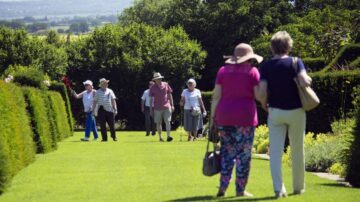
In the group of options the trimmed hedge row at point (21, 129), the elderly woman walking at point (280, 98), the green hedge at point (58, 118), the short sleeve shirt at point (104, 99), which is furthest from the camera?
the short sleeve shirt at point (104, 99)

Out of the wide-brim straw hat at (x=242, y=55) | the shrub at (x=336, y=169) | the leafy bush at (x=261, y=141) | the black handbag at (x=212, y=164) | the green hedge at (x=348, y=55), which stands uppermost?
the wide-brim straw hat at (x=242, y=55)

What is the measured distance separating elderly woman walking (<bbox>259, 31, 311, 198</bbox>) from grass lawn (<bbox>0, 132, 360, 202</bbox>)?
2.00 ft

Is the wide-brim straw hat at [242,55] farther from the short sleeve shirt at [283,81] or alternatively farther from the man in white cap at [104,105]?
the man in white cap at [104,105]

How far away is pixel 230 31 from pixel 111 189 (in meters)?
52.1

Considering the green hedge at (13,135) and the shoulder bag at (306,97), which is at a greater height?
the shoulder bag at (306,97)

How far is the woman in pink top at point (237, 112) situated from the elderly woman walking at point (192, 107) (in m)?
15.3

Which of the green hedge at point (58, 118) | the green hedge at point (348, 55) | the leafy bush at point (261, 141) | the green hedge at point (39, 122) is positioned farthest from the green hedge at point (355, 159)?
the green hedge at point (348, 55)

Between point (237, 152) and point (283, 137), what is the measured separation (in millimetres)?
624

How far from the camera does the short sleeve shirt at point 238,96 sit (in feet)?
35.0

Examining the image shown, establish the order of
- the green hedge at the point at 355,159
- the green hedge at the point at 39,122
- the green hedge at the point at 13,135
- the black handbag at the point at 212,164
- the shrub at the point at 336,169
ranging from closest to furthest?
the black handbag at the point at 212,164, the green hedge at the point at 355,159, the green hedge at the point at 13,135, the shrub at the point at 336,169, the green hedge at the point at 39,122

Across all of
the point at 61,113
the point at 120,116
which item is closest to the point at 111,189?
the point at 61,113

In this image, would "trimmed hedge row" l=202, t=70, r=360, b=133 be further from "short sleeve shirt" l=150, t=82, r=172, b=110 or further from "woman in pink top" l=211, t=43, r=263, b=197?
"woman in pink top" l=211, t=43, r=263, b=197

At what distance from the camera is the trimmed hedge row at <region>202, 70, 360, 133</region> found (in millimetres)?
20422

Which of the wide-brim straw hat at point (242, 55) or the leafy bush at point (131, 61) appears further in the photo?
the leafy bush at point (131, 61)
